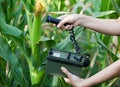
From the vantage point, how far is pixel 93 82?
1126 millimetres

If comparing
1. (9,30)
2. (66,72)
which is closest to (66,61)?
(66,72)

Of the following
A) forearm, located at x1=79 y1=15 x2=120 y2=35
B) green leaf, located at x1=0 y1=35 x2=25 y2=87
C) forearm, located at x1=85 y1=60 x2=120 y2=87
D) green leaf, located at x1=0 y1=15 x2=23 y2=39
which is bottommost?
green leaf, located at x1=0 y1=35 x2=25 y2=87

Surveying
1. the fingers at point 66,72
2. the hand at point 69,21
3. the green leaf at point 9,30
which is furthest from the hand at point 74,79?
the green leaf at point 9,30

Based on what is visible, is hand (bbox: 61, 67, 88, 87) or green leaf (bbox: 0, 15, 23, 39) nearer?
hand (bbox: 61, 67, 88, 87)

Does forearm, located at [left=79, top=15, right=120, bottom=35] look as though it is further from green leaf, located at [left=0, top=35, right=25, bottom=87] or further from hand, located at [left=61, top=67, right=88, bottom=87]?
green leaf, located at [left=0, top=35, right=25, bottom=87]

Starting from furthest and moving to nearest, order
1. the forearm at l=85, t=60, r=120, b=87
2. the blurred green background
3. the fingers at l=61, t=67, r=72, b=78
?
the blurred green background → the fingers at l=61, t=67, r=72, b=78 → the forearm at l=85, t=60, r=120, b=87

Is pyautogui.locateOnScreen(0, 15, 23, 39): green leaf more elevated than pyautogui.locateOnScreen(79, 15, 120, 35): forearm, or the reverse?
pyautogui.locateOnScreen(79, 15, 120, 35): forearm

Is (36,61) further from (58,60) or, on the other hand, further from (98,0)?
(98,0)

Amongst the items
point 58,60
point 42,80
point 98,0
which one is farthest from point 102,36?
point 58,60

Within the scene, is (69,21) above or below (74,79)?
above

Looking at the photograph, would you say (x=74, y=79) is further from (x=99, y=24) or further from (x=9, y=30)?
(x=9, y=30)

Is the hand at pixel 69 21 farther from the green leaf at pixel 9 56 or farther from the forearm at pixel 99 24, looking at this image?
the green leaf at pixel 9 56

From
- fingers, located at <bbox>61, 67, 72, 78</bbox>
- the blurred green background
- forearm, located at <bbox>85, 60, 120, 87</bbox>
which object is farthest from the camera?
the blurred green background

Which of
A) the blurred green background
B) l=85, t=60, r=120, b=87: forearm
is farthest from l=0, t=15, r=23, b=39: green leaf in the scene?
l=85, t=60, r=120, b=87: forearm
